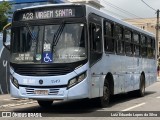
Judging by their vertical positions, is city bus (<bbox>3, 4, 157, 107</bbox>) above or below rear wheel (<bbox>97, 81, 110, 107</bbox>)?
above

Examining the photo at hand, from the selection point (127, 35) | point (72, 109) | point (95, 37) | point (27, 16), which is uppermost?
point (27, 16)

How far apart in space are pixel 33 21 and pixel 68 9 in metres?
1.15

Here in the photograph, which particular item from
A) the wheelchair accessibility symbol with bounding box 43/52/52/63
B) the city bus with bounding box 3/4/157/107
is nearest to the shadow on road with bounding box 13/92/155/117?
the city bus with bounding box 3/4/157/107

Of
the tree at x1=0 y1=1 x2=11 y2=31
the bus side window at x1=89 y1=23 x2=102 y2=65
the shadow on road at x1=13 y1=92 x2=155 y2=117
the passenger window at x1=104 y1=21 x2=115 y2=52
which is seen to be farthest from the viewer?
the tree at x1=0 y1=1 x2=11 y2=31

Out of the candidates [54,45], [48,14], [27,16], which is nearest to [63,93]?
[54,45]

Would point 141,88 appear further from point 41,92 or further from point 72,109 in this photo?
point 41,92

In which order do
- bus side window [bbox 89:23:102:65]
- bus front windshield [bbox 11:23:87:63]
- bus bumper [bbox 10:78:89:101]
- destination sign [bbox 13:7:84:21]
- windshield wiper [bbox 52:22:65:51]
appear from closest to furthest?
1. bus bumper [bbox 10:78:89:101]
2. bus front windshield [bbox 11:23:87:63]
3. windshield wiper [bbox 52:22:65:51]
4. destination sign [bbox 13:7:84:21]
5. bus side window [bbox 89:23:102:65]

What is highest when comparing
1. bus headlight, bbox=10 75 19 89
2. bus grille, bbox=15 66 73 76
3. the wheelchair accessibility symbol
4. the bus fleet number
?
the bus fleet number

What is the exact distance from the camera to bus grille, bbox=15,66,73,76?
12391 mm

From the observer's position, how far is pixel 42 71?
12.5 metres

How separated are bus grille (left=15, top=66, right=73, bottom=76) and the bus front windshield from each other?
0.68ft

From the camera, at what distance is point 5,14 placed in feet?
76.4

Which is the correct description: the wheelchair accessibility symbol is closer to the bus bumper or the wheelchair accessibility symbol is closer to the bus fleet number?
the bus bumper

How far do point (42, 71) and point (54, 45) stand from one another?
0.84 meters
